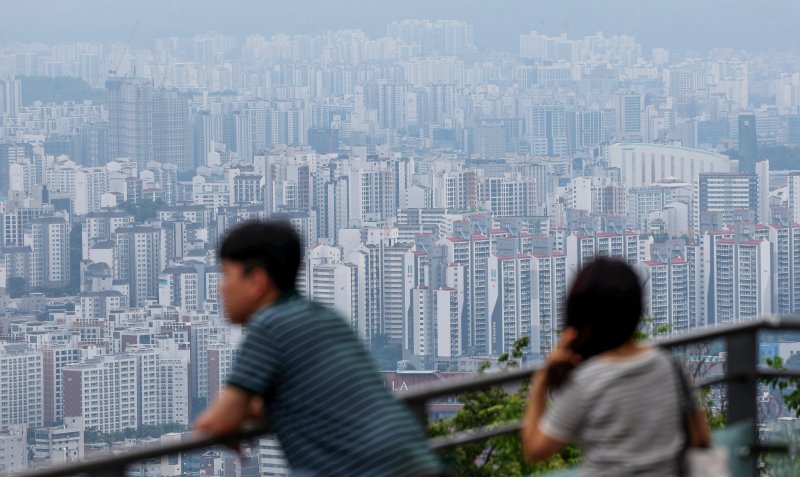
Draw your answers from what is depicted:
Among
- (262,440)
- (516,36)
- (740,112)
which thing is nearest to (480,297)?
(740,112)

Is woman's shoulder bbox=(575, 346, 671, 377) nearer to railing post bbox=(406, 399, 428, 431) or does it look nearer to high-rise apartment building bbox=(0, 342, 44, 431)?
railing post bbox=(406, 399, 428, 431)

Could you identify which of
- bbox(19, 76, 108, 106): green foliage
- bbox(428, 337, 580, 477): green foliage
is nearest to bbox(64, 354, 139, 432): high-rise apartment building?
bbox(19, 76, 108, 106): green foliage

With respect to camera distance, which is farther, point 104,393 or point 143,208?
point 143,208

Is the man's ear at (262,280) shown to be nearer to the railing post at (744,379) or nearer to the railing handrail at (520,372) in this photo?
the railing handrail at (520,372)

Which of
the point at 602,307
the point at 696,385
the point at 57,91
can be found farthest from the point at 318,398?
the point at 57,91

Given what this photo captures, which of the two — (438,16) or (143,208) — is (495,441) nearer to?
(143,208)

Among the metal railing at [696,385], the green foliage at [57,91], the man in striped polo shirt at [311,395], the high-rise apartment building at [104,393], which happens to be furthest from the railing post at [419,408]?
the green foliage at [57,91]

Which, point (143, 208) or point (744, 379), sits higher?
point (143, 208)

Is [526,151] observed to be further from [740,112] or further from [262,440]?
[262,440]
